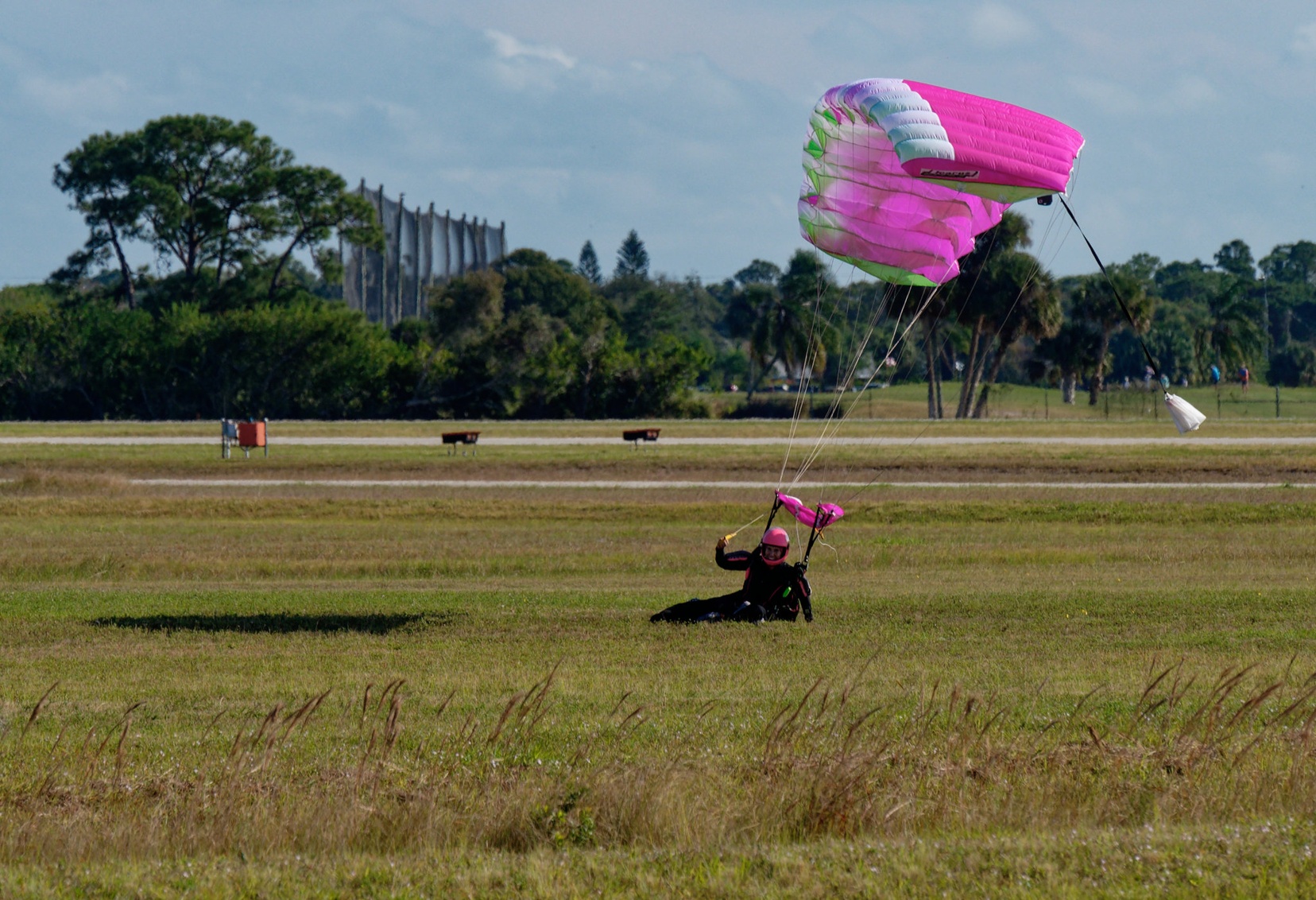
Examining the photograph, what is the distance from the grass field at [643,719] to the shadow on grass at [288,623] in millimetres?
70

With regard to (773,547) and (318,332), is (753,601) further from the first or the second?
(318,332)

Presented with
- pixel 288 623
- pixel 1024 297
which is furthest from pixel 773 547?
pixel 1024 297

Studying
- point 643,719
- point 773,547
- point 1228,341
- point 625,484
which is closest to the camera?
point 643,719

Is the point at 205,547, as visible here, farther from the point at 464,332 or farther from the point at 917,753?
the point at 464,332

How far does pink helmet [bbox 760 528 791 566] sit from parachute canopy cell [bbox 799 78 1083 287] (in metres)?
3.50

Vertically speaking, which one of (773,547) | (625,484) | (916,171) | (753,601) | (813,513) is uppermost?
(916,171)

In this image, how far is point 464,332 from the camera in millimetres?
94500

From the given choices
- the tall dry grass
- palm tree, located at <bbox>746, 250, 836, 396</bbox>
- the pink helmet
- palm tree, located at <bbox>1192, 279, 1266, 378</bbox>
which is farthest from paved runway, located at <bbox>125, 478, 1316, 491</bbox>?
palm tree, located at <bbox>1192, 279, 1266, 378</bbox>

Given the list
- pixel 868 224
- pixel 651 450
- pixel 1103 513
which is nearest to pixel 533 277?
pixel 651 450

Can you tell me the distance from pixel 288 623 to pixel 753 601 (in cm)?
527

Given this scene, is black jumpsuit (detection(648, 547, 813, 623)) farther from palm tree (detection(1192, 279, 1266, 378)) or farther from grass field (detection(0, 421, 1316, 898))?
palm tree (detection(1192, 279, 1266, 378))

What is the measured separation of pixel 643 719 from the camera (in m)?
9.66

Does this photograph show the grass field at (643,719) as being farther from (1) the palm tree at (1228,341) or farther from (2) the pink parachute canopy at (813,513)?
(1) the palm tree at (1228,341)

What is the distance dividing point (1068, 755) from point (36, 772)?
6.41 meters
